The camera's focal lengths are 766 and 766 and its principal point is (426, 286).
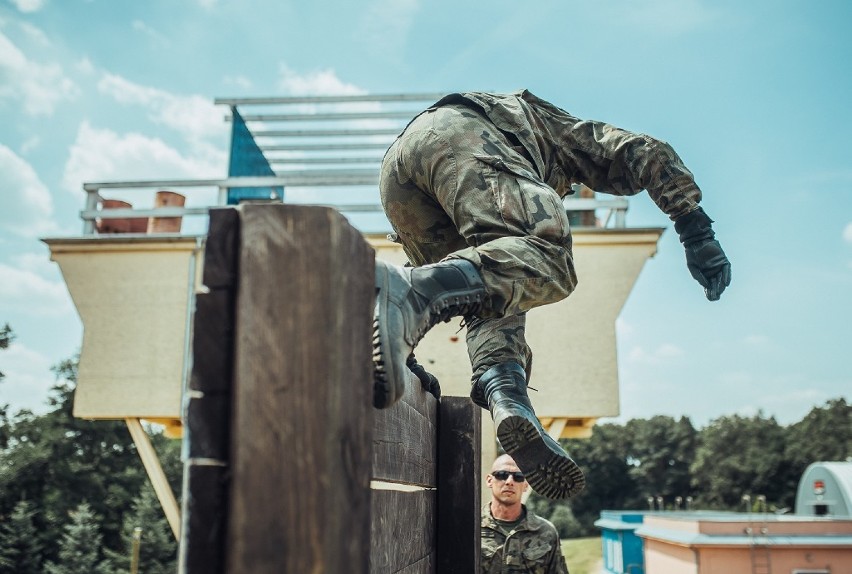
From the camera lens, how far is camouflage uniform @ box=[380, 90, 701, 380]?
6.01ft

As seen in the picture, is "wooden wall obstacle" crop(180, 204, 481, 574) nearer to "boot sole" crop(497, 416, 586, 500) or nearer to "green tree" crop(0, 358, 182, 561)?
"boot sole" crop(497, 416, 586, 500)

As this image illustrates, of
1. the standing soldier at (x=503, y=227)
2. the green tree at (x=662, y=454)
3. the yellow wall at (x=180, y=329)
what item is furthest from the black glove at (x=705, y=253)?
the green tree at (x=662, y=454)

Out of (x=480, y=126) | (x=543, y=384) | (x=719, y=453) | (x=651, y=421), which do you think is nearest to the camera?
(x=480, y=126)

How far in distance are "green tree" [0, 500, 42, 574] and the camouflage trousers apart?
3326 cm

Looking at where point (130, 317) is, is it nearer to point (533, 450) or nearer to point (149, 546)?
point (533, 450)

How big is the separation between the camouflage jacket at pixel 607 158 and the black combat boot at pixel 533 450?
72cm

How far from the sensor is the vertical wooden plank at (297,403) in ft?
2.82

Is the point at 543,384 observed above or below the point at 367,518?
above

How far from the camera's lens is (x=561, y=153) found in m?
2.46

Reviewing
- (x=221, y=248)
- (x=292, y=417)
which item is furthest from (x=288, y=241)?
(x=292, y=417)

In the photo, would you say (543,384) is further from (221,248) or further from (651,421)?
(651,421)

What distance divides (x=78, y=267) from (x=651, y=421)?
71.4 metres

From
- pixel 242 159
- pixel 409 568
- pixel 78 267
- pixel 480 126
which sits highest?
pixel 242 159

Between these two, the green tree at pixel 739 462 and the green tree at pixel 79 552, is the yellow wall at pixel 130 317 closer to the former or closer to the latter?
the green tree at pixel 79 552
